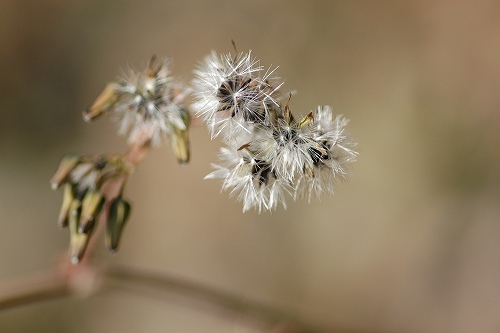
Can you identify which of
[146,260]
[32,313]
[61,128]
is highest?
[61,128]

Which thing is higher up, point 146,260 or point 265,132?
point 265,132

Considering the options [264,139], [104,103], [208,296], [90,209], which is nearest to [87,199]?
[90,209]

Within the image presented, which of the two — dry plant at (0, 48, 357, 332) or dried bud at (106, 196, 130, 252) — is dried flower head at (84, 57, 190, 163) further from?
dried bud at (106, 196, 130, 252)

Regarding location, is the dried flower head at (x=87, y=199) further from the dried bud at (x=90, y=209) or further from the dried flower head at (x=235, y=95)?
the dried flower head at (x=235, y=95)

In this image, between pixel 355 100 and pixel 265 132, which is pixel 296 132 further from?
pixel 355 100

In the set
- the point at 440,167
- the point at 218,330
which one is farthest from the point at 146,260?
the point at 440,167

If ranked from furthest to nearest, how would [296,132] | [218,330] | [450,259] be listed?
1. [218,330]
2. [450,259]
3. [296,132]
